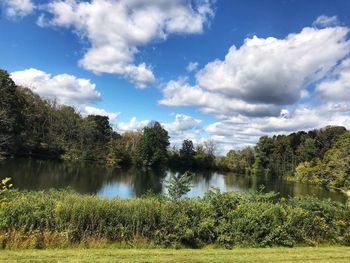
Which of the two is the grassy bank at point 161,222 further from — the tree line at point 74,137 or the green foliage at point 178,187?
the tree line at point 74,137

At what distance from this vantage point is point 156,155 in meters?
80.8

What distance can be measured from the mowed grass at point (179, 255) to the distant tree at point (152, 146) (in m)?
71.1

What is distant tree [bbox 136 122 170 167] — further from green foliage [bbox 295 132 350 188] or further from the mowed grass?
the mowed grass

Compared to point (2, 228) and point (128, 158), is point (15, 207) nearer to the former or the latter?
point (2, 228)

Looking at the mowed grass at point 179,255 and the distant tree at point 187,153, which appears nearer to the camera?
the mowed grass at point 179,255

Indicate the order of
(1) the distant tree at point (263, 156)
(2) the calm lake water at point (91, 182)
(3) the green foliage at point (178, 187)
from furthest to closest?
1. (1) the distant tree at point (263, 156)
2. (2) the calm lake water at point (91, 182)
3. (3) the green foliage at point (178, 187)

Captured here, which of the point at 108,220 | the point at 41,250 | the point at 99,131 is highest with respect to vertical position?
the point at 99,131

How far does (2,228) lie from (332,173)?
242 feet

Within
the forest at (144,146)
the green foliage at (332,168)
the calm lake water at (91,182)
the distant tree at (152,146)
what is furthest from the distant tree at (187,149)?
the calm lake water at (91,182)

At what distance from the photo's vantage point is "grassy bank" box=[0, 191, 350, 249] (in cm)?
794

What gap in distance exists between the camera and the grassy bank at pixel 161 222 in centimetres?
794

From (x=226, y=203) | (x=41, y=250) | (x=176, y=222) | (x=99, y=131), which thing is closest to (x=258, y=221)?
(x=226, y=203)

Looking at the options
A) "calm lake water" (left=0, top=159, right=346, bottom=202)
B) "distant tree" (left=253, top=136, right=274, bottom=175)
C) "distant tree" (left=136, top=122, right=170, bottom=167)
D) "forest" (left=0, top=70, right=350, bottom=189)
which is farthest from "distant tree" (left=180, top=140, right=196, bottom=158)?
"calm lake water" (left=0, top=159, right=346, bottom=202)

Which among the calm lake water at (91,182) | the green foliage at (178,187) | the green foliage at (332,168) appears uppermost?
the green foliage at (332,168)
